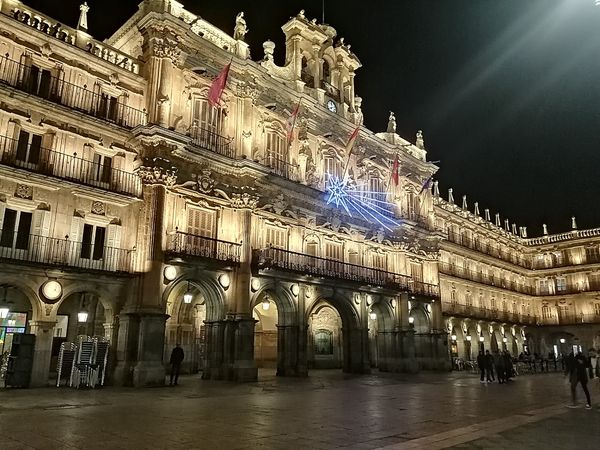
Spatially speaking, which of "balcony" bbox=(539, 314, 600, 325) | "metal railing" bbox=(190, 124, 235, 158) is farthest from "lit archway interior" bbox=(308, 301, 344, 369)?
"balcony" bbox=(539, 314, 600, 325)

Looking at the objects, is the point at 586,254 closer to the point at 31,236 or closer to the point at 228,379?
the point at 228,379

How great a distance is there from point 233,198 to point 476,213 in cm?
4155

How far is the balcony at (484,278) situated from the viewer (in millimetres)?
48875

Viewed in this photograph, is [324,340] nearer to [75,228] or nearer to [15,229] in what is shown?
[75,228]

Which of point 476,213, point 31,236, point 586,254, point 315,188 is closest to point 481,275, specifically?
point 476,213

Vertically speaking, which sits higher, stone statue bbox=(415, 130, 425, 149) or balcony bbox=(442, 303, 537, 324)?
stone statue bbox=(415, 130, 425, 149)

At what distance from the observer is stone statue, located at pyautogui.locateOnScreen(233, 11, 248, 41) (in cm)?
2838

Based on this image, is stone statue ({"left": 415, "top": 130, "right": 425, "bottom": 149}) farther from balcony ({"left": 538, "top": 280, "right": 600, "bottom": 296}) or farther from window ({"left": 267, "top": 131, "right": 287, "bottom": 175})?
balcony ({"left": 538, "top": 280, "right": 600, "bottom": 296})

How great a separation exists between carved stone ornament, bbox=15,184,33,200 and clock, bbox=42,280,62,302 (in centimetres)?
367

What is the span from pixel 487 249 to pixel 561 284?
13.0 metres

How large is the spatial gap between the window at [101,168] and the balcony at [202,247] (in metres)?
4.05

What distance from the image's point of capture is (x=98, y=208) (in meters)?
21.9

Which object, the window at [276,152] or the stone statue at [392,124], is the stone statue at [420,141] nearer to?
the stone statue at [392,124]

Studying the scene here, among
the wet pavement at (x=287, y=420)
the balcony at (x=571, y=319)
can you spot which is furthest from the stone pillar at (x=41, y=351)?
the balcony at (x=571, y=319)
